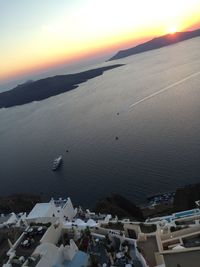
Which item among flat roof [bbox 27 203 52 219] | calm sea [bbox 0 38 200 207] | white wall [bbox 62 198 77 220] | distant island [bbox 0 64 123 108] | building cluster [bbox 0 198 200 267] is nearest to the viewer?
building cluster [bbox 0 198 200 267]

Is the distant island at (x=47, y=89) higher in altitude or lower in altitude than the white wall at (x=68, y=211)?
higher

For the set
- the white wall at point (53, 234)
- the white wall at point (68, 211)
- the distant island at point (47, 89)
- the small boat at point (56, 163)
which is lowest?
the white wall at point (68, 211)

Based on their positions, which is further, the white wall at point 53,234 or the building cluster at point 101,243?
the white wall at point 53,234

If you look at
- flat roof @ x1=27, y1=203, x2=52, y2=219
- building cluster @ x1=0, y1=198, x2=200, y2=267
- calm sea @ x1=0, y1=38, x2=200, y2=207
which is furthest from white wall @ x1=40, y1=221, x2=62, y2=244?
calm sea @ x1=0, y1=38, x2=200, y2=207

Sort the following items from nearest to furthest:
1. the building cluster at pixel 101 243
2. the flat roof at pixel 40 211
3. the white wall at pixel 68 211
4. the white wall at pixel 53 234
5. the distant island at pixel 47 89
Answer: the building cluster at pixel 101 243, the white wall at pixel 53 234, the flat roof at pixel 40 211, the white wall at pixel 68 211, the distant island at pixel 47 89

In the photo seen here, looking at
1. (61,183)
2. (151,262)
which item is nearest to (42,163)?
(61,183)

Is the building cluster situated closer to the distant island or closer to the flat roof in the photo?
the flat roof

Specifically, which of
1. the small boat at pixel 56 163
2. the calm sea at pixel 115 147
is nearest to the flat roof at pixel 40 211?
the calm sea at pixel 115 147

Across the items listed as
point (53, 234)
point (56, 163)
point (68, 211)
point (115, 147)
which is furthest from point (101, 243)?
point (56, 163)

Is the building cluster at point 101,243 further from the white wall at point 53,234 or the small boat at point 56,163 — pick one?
the small boat at point 56,163
